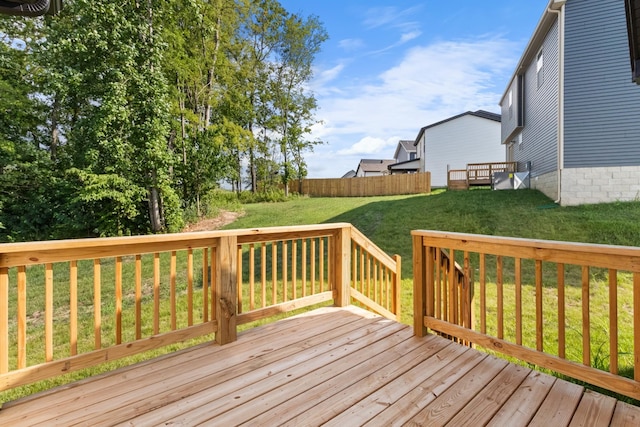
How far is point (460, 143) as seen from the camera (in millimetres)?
21469

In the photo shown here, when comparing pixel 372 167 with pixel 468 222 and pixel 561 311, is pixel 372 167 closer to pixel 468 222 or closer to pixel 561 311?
pixel 468 222

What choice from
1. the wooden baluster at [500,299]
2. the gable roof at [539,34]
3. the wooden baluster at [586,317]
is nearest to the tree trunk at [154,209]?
the wooden baluster at [500,299]

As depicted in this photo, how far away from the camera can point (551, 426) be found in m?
1.59

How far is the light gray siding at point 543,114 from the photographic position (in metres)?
8.88

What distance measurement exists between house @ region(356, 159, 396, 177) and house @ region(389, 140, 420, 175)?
2108mm

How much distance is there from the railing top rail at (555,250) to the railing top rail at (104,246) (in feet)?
5.60

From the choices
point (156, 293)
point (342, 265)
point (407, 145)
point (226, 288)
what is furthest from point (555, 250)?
point (407, 145)

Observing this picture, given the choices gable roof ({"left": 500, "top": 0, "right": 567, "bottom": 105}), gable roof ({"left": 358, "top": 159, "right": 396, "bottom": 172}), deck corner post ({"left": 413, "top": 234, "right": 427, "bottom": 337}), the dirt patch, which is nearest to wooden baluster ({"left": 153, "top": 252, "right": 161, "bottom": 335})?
deck corner post ({"left": 413, "top": 234, "right": 427, "bottom": 337})

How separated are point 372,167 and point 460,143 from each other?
16.9m

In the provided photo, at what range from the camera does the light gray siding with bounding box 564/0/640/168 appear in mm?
7832

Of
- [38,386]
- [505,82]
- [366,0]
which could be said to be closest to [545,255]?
[38,386]

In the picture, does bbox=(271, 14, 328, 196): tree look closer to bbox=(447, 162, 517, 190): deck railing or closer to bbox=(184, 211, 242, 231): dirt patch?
bbox=(184, 211, 242, 231): dirt patch

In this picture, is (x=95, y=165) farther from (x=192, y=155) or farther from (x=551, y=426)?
(x=551, y=426)

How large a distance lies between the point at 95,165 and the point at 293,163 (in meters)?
12.5
